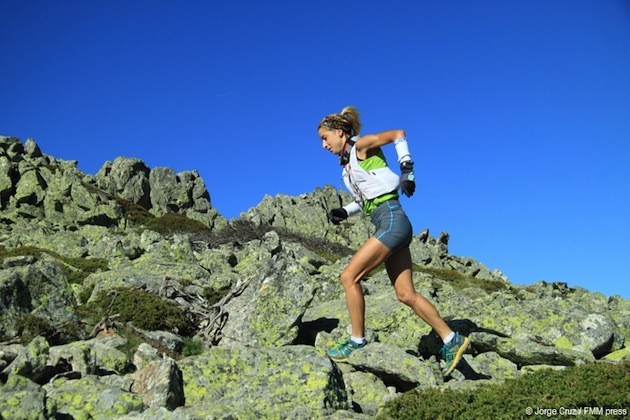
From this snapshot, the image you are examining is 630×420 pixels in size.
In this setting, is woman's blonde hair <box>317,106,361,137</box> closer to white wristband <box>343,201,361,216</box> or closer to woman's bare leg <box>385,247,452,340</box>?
white wristband <box>343,201,361,216</box>

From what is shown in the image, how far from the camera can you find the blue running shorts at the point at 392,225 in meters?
6.98

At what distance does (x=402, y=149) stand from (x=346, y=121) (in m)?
1.19

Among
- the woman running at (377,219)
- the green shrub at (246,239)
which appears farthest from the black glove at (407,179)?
the green shrub at (246,239)

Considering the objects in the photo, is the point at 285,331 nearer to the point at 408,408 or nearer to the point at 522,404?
the point at 408,408

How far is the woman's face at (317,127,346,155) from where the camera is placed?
25.2ft

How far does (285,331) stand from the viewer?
30.1ft

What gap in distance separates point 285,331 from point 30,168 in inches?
2049

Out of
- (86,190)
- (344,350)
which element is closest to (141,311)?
(344,350)

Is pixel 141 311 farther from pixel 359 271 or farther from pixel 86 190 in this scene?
pixel 86 190

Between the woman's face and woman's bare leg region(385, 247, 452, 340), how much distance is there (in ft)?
5.67

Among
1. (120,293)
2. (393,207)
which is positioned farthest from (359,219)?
(393,207)

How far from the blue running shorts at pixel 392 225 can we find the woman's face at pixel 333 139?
1.10 metres

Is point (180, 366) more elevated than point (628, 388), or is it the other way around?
point (180, 366)

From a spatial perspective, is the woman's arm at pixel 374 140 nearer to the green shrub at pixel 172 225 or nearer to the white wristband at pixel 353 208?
the white wristband at pixel 353 208
